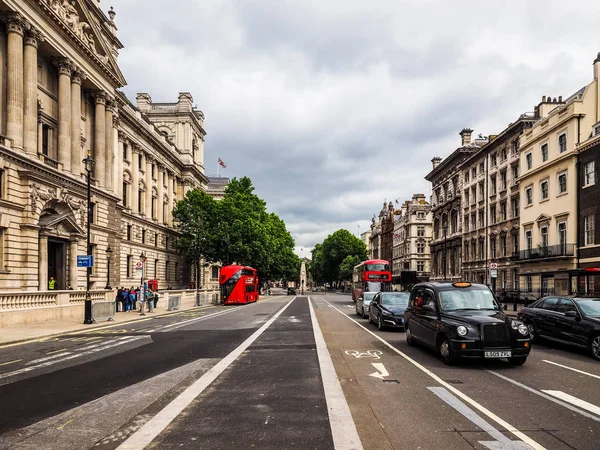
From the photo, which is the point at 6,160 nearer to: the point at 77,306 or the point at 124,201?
the point at 77,306

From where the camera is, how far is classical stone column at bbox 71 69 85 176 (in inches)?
1331

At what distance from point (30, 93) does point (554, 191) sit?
120ft

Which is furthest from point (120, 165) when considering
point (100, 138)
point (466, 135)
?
point (466, 135)

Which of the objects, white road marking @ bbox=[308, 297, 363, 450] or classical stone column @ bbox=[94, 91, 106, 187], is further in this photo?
classical stone column @ bbox=[94, 91, 106, 187]

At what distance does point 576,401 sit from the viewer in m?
7.15

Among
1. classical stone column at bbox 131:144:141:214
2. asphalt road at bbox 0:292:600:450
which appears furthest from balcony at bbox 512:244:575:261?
classical stone column at bbox 131:144:141:214

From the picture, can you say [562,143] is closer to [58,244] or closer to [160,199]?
[58,244]

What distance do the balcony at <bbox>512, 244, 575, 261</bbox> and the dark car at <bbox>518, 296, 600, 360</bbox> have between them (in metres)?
20.9

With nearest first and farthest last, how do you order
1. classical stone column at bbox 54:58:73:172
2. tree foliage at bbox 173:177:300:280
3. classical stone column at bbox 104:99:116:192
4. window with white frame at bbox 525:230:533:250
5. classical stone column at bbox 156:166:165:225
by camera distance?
classical stone column at bbox 54:58:73:172 < classical stone column at bbox 104:99:116:192 < window with white frame at bbox 525:230:533:250 < tree foliage at bbox 173:177:300:280 < classical stone column at bbox 156:166:165:225

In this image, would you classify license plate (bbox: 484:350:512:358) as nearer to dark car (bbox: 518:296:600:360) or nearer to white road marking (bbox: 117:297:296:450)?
dark car (bbox: 518:296:600:360)

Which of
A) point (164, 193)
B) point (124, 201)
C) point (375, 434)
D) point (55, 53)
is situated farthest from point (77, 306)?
point (164, 193)

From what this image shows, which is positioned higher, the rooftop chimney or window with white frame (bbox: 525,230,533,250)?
the rooftop chimney

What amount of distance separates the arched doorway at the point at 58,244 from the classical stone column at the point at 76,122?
3.95 meters

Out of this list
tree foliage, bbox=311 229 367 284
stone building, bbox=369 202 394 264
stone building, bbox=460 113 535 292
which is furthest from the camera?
tree foliage, bbox=311 229 367 284
